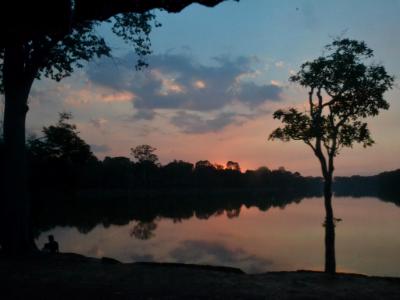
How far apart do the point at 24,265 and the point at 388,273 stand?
25285 mm

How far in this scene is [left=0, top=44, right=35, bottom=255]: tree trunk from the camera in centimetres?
1622

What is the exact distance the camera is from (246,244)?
142 ft

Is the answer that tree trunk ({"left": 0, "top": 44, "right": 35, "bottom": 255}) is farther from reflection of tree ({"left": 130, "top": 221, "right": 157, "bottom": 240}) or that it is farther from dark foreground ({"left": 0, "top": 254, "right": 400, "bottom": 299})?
reflection of tree ({"left": 130, "top": 221, "right": 157, "bottom": 240})

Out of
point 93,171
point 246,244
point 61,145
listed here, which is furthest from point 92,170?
point 246,244

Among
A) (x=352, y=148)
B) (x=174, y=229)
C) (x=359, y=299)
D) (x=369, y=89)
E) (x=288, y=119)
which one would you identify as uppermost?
(x=369, y=89)

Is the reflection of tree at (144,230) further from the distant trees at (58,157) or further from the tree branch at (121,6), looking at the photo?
the tree branch at (121,6)

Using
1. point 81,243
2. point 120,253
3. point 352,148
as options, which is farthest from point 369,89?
point 81,243

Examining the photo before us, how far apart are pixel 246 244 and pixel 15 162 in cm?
3100

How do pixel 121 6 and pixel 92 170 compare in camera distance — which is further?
pixel 92 170

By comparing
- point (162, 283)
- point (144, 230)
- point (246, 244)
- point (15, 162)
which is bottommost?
point (246, 244)

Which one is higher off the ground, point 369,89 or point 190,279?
point 369,89

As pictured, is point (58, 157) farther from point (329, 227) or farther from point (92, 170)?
point (92, 170)

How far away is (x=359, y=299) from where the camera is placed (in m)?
10.7

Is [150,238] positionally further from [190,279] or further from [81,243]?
[190,279]
